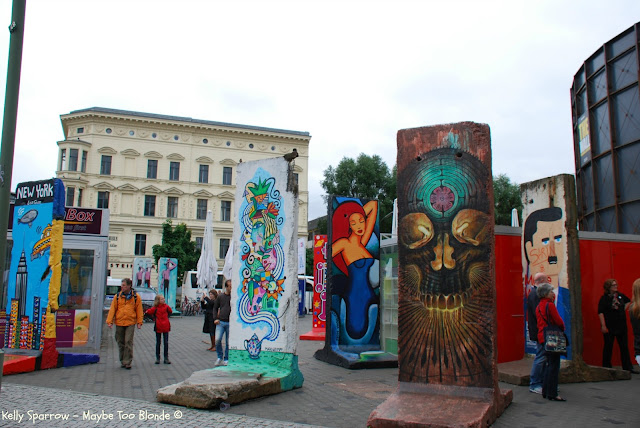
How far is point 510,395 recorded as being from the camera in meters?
6.89

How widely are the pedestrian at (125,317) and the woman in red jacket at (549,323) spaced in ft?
23.8

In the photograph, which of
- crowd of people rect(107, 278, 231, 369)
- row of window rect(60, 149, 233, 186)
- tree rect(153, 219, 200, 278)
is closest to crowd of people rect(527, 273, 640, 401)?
crowd of people rect(107, 278, 231, 369)

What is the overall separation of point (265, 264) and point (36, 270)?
4.89m

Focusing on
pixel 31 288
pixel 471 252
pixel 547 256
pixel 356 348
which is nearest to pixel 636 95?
pixel 547 256

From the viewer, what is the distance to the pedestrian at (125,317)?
10164 millimetres

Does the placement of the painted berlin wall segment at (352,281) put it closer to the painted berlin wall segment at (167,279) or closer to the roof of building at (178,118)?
the painted berlin wall segment at (167,279)

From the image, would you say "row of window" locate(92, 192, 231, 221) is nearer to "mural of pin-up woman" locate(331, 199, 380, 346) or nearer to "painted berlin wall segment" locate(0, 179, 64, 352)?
"painted berlin wall segment" locate(0, 179, 64, 352)

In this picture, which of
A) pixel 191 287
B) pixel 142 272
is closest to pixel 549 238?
pixel 142 272

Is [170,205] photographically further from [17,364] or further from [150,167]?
[17,364]

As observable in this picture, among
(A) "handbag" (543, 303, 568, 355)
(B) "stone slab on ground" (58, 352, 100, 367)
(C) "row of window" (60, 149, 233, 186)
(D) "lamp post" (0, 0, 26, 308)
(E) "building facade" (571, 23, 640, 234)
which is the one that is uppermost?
(C) "row of window" (60, 149, 233, 186)

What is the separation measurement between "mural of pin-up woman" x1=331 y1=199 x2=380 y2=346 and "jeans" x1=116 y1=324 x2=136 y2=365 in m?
4.19

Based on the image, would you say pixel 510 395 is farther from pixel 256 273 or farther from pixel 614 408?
pixel 256 273

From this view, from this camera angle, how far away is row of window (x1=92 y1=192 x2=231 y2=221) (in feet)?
150

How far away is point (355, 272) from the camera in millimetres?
11680
